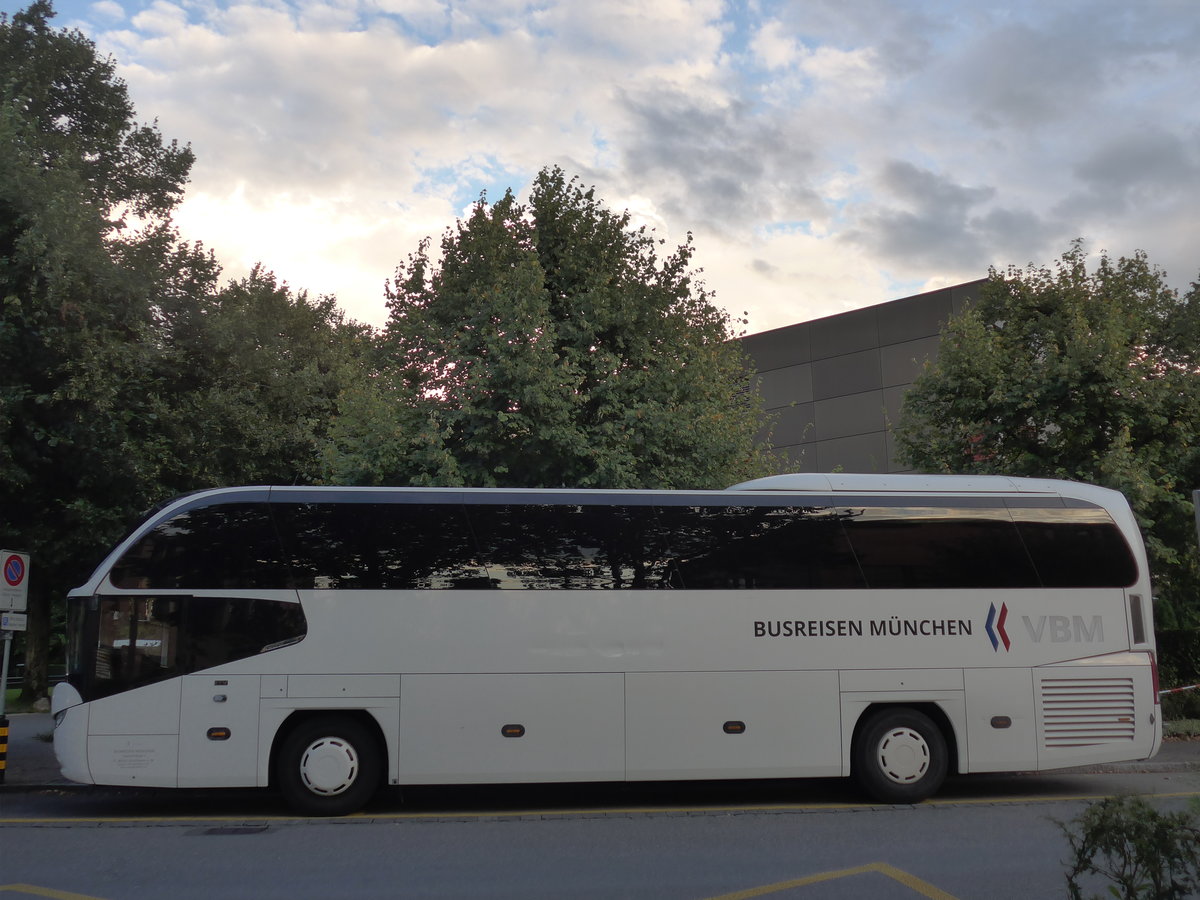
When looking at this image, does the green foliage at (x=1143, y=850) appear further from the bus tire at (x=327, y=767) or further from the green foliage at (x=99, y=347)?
the green foliage at (x=99, y=347)

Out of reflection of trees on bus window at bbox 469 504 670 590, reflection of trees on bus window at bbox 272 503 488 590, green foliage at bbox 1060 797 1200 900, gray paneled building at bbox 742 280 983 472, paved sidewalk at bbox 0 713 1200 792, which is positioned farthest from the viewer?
gray paneled building at bbox 742 280 983 472

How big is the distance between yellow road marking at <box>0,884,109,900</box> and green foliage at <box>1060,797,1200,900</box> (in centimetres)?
588

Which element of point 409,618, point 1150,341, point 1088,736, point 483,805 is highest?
point 1150,341

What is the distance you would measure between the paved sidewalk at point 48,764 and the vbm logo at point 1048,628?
278 cm

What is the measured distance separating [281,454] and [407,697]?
1624cm

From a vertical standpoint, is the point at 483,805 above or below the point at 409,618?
below

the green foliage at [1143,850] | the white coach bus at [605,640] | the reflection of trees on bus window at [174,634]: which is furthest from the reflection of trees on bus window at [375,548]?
the green foliage at [1143,850]

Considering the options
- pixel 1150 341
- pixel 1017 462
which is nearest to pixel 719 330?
pixel 1017 462

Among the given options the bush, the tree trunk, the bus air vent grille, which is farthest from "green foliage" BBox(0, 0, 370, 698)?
the bush

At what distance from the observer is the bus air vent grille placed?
35.9 feet

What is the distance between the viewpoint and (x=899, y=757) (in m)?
10.7

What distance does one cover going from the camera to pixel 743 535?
35.5 feet

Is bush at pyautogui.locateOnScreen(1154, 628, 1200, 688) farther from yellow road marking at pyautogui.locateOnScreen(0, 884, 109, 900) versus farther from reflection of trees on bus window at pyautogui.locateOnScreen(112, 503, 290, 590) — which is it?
yellow road marking at pyautogui.locateOnScreen(0, 884, 109, 900)

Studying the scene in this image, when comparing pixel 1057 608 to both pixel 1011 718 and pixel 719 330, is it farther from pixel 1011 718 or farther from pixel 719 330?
pixel 719 330
